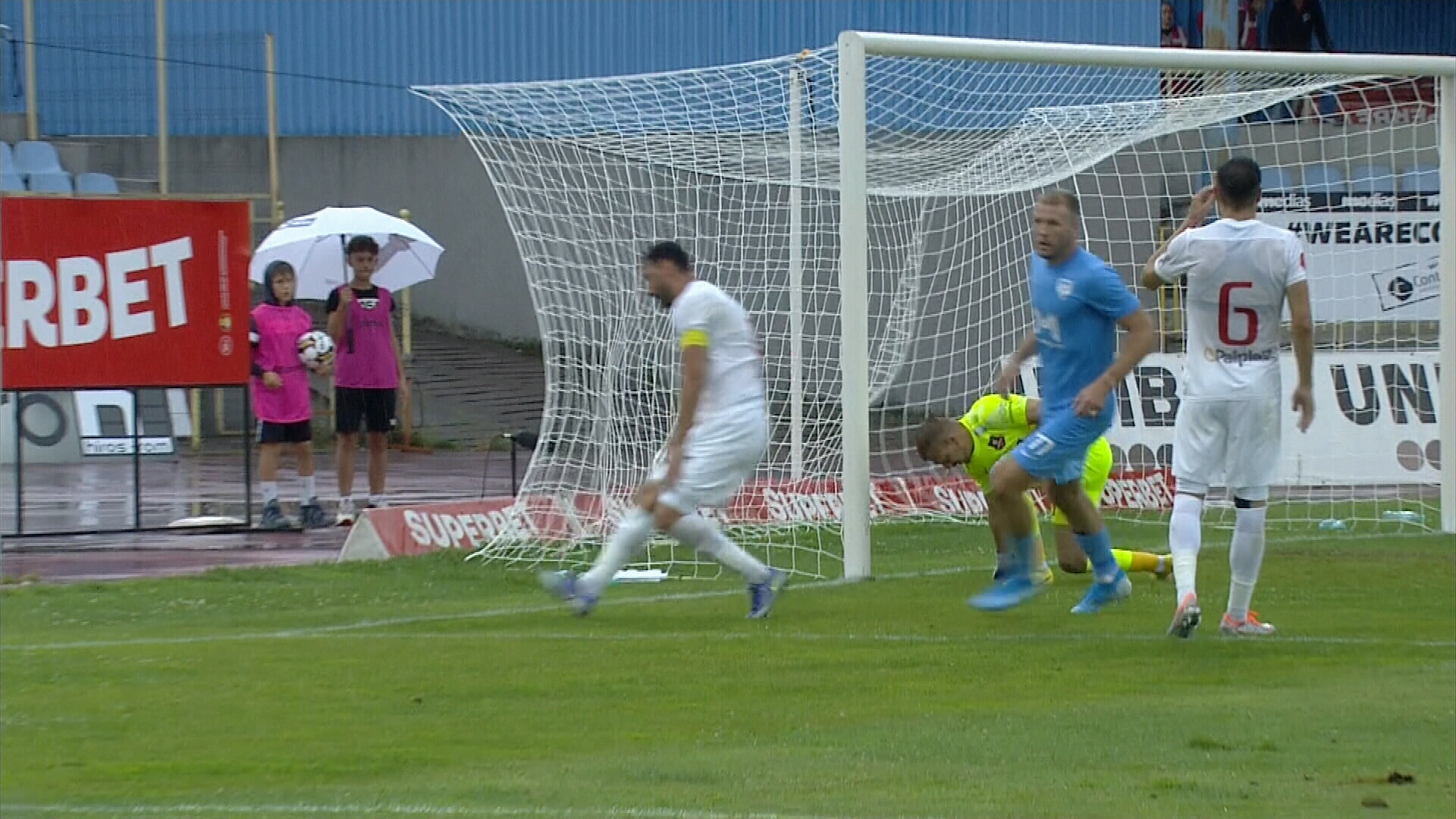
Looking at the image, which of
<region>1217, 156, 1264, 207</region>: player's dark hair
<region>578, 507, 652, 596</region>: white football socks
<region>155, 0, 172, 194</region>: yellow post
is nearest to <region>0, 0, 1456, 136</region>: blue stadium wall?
<region>155, 0, 172, 194</region>: yellow post

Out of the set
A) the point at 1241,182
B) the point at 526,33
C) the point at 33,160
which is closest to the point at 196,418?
the point at 33,160

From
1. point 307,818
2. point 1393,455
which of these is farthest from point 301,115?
point 307,818

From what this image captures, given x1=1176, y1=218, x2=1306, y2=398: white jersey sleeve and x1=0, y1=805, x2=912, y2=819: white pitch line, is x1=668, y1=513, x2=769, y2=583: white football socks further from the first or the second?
x1=0, y1=805, x2=912, y2=819: white pitch line

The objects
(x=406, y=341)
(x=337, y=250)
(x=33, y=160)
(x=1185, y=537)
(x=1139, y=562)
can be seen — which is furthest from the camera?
(x=406, y=341)

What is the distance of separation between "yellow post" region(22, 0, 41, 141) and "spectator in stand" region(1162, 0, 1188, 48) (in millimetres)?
16211

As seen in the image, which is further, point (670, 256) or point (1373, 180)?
point (1373, 180)

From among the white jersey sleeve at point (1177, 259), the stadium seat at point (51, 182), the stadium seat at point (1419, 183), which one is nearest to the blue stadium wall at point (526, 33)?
the stadium seat at point (51, 182)

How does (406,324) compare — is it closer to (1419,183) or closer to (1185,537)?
(1419,183)

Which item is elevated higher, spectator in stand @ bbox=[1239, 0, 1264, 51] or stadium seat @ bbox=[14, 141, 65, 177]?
spectator in stand @ bbox=[1239, 0, 1264, 51]

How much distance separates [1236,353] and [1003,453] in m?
2.14

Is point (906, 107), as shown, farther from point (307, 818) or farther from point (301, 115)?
point (301, 115)

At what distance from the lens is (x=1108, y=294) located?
29.2 feet

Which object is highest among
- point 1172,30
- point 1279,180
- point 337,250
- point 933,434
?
point 1172,30

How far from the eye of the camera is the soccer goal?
42.2ft
